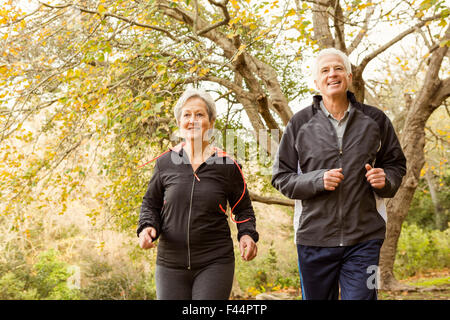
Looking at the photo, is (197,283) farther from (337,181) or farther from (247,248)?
(337,181)

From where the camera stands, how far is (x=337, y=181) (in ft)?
7.73

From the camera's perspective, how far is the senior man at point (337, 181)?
240 centimetres

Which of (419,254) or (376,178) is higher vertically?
(376,178)

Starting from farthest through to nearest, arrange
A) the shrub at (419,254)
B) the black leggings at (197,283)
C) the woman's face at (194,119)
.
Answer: the shrub at (419,254) → the woman's face at (194,119) → the black leggings at (197,283)

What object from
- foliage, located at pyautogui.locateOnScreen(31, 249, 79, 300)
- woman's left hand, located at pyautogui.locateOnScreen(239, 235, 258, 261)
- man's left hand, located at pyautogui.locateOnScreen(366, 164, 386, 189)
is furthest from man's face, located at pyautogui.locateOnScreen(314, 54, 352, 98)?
foliage, located at pyautogui.locateOnScreen(31, 249, 79, 300)

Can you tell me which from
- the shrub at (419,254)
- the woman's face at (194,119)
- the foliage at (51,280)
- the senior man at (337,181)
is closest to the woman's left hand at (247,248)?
the senior man at (337,181)

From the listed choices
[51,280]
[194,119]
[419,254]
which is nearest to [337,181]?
[194,119]

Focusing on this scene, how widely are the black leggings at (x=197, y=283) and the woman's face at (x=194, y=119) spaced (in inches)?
31.2

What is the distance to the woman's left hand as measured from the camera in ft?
8.28

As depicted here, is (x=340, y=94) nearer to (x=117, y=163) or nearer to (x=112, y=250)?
(x=117, y=163)

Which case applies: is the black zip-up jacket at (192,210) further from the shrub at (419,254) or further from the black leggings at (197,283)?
the shrub at (419,254)

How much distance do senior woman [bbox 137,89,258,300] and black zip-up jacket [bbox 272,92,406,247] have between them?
1.07 feet

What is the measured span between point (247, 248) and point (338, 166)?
28.1 inches
